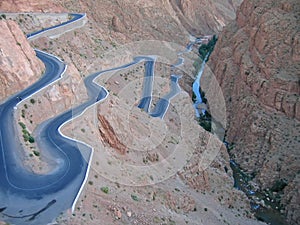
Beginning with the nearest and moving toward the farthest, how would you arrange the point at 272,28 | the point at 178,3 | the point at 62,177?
the point at 62,177
the point at 272,28
the point at 178,3

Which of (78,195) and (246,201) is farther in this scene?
(246,201)

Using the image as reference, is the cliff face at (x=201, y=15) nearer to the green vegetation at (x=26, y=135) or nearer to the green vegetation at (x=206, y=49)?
the green vegetation at (x=206, y=49)

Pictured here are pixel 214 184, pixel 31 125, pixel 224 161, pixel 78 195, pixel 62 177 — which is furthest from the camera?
pixel 224 161

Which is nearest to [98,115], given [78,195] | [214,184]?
[78,195]

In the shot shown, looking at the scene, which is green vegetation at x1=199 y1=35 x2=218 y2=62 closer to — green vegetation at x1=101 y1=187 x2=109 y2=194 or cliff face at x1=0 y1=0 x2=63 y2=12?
cliff face at x1=0 y1=0 x2=63 y2=12

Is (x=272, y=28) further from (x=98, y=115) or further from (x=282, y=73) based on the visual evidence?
(x=98, y=115)

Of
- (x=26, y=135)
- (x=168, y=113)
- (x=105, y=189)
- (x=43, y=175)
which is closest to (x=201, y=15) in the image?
(x=168, y=113)

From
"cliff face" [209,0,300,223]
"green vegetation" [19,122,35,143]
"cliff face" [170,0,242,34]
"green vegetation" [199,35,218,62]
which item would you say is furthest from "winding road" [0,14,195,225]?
"cliff face" [170,0,242,34]

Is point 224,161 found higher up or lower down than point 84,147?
lower down
